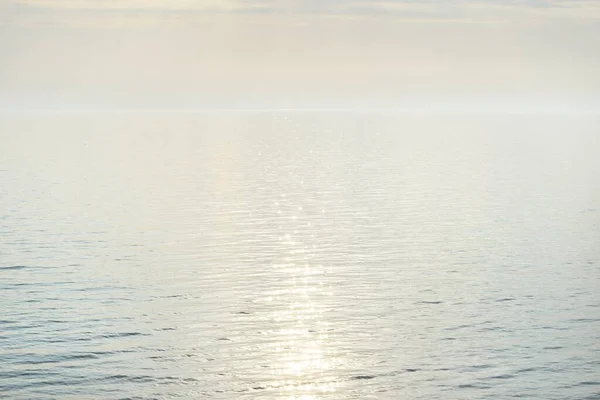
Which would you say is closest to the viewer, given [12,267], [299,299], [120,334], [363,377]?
[363,377]

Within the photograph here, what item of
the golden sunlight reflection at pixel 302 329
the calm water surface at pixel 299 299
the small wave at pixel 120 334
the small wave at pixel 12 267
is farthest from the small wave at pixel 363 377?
the small wave at pixel 12 267

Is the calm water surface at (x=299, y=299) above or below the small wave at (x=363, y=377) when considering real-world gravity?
above

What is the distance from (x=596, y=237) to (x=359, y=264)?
27.9 m

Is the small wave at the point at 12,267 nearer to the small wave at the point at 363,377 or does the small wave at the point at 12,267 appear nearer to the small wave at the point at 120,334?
the small wave at the point at 120,334

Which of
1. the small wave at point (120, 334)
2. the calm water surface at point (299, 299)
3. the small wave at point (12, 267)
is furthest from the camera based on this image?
the small wave at point (12, 267)

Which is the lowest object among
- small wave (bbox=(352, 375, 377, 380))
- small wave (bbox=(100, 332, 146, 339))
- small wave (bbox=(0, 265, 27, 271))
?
small wave (bbox=(352, 375, 377, 380))

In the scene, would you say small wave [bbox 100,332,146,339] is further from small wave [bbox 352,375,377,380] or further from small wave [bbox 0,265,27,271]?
small wave [bbox 0,265,27,271]

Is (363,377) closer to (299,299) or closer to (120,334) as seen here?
(120,334)

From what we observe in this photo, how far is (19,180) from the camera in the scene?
16662cm

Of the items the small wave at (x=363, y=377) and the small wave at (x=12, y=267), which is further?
the small wave at (x=12, y=267)

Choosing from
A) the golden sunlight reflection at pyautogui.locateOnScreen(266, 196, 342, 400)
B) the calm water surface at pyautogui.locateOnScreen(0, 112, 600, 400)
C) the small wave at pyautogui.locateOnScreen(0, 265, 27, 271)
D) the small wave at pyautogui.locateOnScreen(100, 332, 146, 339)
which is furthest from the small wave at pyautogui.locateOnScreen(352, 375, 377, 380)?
the small wave at pyautogui.locateOnScreen(0, 265, 27, 271)

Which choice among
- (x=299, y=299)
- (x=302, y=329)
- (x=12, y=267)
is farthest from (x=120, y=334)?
(x=12, y=267)

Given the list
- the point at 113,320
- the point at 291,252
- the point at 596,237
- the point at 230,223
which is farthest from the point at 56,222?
the point at 596,237

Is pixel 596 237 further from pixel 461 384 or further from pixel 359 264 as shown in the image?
pixel 461 384
